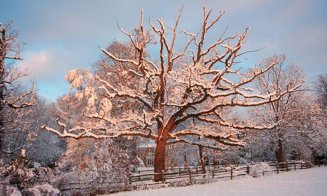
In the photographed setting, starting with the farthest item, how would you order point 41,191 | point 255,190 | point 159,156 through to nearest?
point 159,156 → point 255,190 → point 41,191

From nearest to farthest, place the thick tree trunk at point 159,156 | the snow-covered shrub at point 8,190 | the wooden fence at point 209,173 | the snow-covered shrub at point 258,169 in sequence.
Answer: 1. the snow-covered shrub at point 8,190
2. the thick tree trunk at point 159,156
3. the wooden fence at point 209,173
4. the snow-covered shrub at point 258,169

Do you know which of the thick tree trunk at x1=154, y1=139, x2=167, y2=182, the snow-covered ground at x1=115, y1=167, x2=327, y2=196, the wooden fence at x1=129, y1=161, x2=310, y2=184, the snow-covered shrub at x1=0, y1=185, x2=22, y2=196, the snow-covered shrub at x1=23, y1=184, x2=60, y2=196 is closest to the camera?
the snow-covered shrub at x1=0, y1=185, x2=22, y2=196

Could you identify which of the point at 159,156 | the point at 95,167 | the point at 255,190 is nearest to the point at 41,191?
the point at 95,167

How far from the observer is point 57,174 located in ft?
68.6

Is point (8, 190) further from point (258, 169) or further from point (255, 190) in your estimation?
point (258, 169)

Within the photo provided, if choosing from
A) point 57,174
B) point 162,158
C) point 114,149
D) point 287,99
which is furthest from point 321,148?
point 57,174

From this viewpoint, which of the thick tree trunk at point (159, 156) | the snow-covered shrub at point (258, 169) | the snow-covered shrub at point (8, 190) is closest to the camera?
the snow-covered shrub at point (8, 190)

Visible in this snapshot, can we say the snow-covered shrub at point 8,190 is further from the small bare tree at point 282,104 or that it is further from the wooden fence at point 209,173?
the small bare tree at point 282,104

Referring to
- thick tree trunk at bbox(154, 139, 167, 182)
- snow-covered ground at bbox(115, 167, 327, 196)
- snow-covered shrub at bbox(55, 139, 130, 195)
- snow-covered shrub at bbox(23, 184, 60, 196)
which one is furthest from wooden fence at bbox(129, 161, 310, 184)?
snow-covered shrub at bbox(23, 184, 60, 196)

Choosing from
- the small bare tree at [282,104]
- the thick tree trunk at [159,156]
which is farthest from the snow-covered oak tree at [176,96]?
the small bare tree at [282,104]

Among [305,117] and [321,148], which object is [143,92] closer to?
[305,117]

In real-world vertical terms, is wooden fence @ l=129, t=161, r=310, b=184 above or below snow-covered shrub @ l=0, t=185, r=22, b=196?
above

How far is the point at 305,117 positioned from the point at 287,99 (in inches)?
119

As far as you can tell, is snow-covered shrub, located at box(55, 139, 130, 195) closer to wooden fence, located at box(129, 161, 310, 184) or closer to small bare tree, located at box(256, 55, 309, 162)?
wooden fence, located at box(129, 161, 310, 184)
